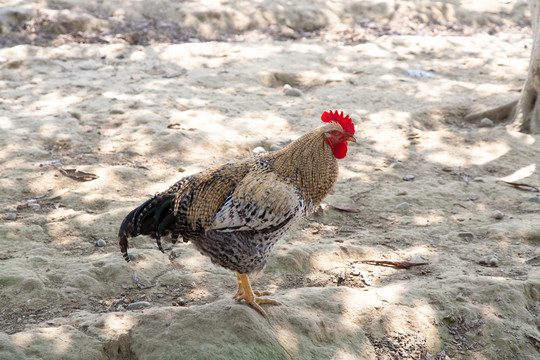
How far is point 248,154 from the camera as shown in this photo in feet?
22.4

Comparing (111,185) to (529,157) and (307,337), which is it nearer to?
(307,337)

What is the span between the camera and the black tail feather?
3.75 metres

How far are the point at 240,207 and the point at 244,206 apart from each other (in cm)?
3

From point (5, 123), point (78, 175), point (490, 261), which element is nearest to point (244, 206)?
point (490, 261)

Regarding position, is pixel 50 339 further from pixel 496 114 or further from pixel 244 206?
pixel 496 114

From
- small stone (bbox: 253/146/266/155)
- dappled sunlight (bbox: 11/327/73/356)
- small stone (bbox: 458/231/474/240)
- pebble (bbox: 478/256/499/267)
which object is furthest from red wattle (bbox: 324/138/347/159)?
small stone (bbox: 253/146/266/155)

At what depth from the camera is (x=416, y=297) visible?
13.6ft

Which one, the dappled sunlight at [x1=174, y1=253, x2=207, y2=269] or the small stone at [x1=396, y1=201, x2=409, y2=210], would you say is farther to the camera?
the small stone at [x1=396, y1=201, x2=409, y2=210]

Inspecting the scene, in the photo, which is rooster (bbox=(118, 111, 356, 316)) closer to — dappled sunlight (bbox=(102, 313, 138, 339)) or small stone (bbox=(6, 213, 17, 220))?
dappled sunlight (bbox=(102, 313, 138, 339))

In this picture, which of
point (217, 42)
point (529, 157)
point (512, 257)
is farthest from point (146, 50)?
point (512, 257)

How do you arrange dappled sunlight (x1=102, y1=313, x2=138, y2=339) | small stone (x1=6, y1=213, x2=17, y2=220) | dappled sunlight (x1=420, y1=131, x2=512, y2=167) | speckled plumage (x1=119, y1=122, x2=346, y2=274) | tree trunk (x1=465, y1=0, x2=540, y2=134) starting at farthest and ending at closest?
tree trunk (x1=465, y1=0, x2=540, y2=134), dappled sunlight (x1=420, y1=131, x2=512, y2=167), small stone (x1=6, y1=213, x2=17, y2=220), speckled plumage (x1=119, y1=122, x2=346, y2=274), dappled sunlight (x1=102, y1=313, x2=138, y2=339)

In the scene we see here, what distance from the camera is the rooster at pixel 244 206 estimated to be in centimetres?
374

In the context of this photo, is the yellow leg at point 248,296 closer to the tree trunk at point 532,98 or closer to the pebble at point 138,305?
the pebble at point 138,305

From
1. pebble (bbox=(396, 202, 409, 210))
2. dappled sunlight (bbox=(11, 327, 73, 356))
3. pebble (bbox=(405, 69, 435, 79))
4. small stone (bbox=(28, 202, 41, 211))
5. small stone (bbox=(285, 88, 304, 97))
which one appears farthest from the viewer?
pebble (bbox=(405, 69, 435, 79))
